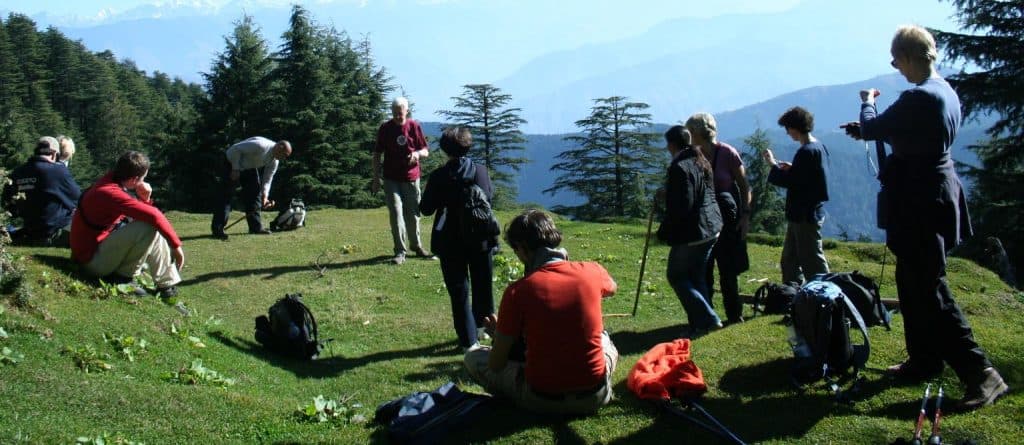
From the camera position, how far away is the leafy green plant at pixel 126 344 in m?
6.98

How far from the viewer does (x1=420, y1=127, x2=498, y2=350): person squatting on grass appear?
7.96 metres

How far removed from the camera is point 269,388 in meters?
7.16

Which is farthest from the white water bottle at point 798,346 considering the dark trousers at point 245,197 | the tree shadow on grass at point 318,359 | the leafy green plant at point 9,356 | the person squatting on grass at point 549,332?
the dark trousers at point 245,197

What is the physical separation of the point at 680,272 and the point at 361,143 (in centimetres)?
4535

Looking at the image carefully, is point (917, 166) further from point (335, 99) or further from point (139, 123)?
point (139, 123)

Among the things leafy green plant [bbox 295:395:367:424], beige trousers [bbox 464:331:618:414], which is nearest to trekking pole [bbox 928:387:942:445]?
beige trousers [bbox 464:331:618:414]

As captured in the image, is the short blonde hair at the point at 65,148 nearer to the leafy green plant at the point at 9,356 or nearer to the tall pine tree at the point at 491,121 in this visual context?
the leafy green plant at the point at 9,356

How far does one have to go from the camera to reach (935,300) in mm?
5312

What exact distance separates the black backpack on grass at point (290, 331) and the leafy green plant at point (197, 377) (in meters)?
1.44

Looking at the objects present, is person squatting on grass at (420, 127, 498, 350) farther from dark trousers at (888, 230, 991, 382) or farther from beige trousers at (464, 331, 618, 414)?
dark trousers at (888, 230, 991, 382)

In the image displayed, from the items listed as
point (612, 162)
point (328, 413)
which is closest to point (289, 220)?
point (328, 413)

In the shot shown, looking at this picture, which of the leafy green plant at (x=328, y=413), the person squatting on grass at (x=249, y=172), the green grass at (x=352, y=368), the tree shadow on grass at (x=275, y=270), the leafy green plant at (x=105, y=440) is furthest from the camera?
the person squatting on grass at (x=249, y=172)

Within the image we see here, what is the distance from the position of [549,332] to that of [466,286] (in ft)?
9.47

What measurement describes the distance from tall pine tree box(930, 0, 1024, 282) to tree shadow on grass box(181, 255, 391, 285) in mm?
23057
